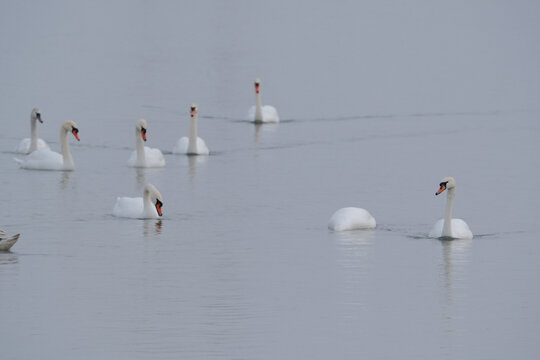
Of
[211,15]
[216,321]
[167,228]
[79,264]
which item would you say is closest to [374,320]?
[216,321]

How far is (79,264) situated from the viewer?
1739 centimetres

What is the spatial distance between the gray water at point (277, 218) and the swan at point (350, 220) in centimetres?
15

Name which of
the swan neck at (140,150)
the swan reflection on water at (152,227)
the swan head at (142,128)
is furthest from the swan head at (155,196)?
the swan head at (142,128)

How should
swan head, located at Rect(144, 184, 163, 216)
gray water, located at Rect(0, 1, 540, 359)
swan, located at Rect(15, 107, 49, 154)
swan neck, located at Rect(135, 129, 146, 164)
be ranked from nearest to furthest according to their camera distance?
gray water, located at Rect(0, 1, 540, 359), swan head, located at Rect(144, 184, 163, 216), swan neck, located at Rect(135, 129, 146, 164), swan, located at Rect(15, 107, 49, 154)

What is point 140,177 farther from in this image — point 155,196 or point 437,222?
point 437,222

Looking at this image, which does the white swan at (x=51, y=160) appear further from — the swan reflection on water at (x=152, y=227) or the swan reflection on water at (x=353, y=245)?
the swan reflection on water at (x=353, y=245)

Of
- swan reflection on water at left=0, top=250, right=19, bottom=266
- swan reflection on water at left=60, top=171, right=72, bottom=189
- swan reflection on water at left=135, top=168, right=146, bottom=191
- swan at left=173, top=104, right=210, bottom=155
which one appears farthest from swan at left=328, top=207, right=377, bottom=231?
swan at left=173, top=104, right=210, bottom=155

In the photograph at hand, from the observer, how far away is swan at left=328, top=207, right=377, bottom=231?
19531 mm

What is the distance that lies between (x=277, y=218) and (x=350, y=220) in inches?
71.7

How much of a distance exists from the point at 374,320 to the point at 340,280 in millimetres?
1884

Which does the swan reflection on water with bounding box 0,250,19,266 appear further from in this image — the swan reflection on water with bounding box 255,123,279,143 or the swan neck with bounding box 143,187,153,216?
the swan reflection on water with bounding box 255,123,279,143

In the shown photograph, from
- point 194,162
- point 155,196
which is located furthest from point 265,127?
point 155,196

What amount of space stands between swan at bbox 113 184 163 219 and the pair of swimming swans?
8.19ft

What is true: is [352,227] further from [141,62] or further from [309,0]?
[309,0]
